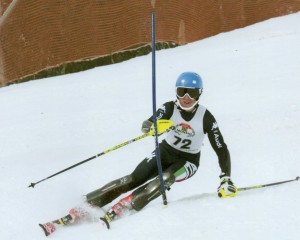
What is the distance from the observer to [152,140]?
23.4ft

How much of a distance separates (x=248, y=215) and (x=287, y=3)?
11034 millimetres

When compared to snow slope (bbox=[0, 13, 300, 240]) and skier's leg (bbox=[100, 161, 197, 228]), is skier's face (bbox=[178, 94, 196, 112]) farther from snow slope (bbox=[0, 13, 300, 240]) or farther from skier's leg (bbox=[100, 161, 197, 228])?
snow slope (bbox=[0, 13, 300, 240])

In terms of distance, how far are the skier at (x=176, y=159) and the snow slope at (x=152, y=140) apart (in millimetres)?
126

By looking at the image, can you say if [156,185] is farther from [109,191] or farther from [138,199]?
[109,191]

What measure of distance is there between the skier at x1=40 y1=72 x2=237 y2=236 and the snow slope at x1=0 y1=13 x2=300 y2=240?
5.0 inches

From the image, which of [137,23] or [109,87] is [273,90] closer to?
[109,87]

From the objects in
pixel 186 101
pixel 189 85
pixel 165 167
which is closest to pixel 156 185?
pixel 165 167

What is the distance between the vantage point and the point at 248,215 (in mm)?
3777

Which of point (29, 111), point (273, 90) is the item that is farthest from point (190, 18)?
point (29, 111)

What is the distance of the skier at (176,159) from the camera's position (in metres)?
4.25

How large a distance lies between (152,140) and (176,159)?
2.49 meters

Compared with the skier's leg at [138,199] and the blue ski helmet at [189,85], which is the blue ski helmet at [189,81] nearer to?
the blue ski helmet at [189,85]

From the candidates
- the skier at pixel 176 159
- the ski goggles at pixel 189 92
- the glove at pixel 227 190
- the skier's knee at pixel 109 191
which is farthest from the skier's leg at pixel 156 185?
the ski goggles at pixel 189 92

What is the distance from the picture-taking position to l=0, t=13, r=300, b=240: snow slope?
12.7 ft
